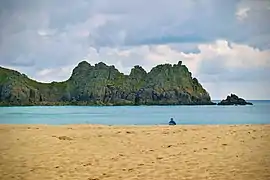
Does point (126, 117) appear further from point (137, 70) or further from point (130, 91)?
point (130, 91)

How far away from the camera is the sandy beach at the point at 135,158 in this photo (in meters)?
5.03

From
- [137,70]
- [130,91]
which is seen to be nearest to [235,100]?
[137,70]

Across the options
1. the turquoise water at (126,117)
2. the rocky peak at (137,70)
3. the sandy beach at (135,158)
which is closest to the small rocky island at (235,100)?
the turquoise water at (126,117)

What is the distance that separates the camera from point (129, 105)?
53719 mm

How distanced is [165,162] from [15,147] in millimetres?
1874

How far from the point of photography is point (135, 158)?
6082 millimetres

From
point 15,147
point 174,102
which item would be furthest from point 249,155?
point 174,102

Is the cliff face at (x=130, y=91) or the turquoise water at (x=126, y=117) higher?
the cliff face at (x=130, y=91)

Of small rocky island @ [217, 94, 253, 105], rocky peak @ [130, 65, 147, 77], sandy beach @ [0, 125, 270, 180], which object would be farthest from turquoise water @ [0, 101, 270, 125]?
sandy beach @ [0, 125, 270, 180]

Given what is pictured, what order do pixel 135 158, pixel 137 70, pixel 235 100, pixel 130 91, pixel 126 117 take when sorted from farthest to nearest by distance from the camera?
pixel 130 91, pixel 126 117, pixel 235 100, pixel 137 70, pixel 135 158

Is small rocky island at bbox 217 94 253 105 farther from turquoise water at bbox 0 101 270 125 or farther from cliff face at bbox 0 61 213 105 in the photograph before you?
cliff face at bbox 0 61 213 105

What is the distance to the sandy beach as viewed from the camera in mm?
5031

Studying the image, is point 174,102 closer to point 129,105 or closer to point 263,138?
point 129,105

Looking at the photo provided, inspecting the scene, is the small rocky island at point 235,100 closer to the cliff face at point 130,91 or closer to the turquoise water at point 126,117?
the turquoise water at point 126,117
